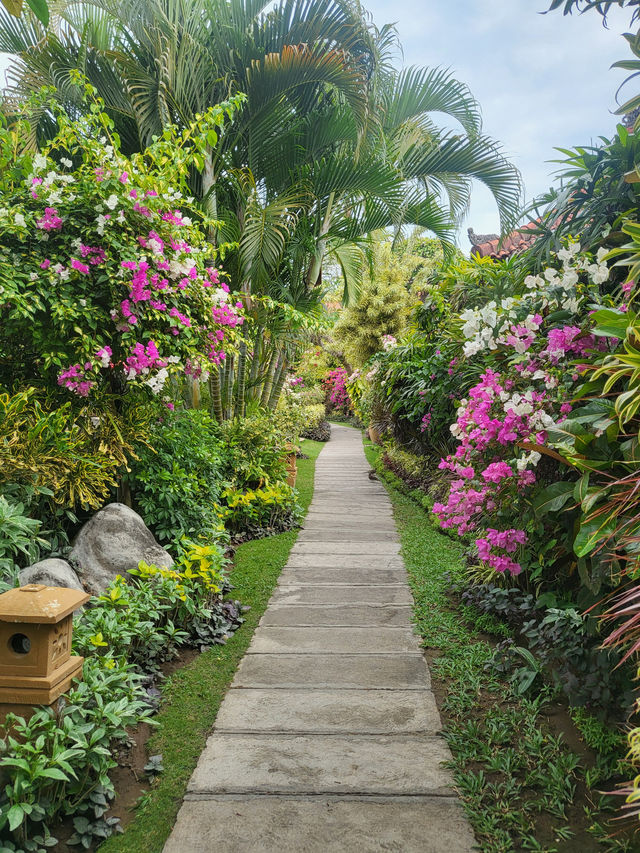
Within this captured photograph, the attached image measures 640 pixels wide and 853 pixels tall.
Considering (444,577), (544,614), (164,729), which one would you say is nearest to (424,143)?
(444,577)

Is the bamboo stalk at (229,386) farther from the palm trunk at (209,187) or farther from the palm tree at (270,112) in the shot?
the palm trunk at (209,187)

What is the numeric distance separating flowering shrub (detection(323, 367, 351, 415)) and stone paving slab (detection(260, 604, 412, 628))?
14.2 meters

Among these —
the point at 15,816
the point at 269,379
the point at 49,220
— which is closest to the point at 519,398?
the point at 15,816

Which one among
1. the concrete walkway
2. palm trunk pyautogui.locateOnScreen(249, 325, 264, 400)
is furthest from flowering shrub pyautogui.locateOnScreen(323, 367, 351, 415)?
the concrete walkway

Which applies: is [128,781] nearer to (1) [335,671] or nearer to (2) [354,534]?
(1) [335,671]

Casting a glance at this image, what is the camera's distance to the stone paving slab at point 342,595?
3746mm

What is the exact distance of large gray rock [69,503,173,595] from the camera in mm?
3102

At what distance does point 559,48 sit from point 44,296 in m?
2.77

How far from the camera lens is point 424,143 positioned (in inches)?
263

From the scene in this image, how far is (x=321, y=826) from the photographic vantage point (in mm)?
1815

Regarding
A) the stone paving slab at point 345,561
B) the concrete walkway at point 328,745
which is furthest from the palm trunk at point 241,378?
the concrete walkway at point 328,745

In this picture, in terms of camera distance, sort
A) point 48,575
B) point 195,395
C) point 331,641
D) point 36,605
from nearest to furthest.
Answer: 1. point 36,605
2. point 48,575
3. point 331,641
4. point 195,395

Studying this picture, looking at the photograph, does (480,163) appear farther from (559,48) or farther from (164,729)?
(164,729)

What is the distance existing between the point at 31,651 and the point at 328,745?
1139mm
